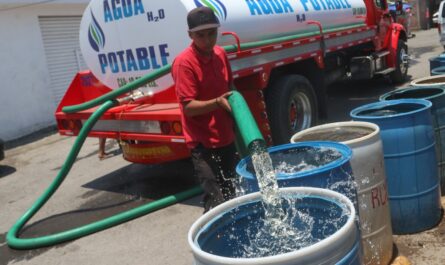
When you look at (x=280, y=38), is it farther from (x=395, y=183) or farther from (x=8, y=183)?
(x=8, y=183)

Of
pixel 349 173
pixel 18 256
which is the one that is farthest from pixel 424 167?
pixel 18 256

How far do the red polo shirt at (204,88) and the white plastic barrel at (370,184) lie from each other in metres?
0.54

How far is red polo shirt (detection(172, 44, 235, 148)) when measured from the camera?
305 centimetres

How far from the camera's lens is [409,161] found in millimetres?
3414

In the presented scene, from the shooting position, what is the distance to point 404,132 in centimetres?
332

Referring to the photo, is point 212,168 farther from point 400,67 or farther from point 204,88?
point 400,67

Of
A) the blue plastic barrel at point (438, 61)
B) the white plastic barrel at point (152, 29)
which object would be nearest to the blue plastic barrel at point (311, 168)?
the white plastic barrel at point (152, 29)

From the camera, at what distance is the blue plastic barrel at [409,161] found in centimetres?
332

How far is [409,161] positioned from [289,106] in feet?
8.36

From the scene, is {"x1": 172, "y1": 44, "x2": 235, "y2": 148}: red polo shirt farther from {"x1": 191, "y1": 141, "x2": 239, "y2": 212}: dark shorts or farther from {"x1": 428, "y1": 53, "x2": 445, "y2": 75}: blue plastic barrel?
{"x1": 428, "y1": 53, "x2": 445, "y2": 75}: blue plastic barrel

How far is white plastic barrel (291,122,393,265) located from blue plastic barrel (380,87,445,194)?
42.7 inches

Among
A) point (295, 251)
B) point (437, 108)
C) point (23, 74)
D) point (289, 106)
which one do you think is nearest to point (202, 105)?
point (295, 251)

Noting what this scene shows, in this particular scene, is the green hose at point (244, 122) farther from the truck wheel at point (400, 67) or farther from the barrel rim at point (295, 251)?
the truck wheel at point (400, 67)

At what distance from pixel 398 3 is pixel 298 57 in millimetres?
7127
